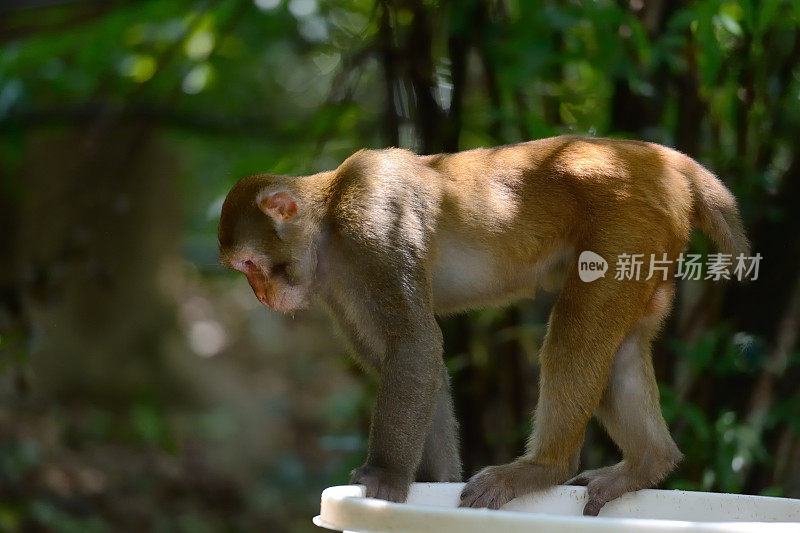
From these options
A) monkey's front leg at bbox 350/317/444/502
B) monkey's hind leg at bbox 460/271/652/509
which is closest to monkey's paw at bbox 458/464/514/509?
monkey's hind leg at bbox 460/271/652/509

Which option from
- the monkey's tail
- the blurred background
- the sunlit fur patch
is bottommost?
the blurred background

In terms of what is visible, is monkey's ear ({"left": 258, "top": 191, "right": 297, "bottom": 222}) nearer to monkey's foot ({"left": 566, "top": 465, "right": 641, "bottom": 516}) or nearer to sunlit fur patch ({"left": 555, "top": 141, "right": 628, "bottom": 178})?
sunlit fur patch ({"left": 555, "top": 141, "right": 628, "bottom": 178})

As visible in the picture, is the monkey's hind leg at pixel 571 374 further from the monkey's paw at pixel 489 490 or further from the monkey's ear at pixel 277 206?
the monkey's ear at pixel 277 206

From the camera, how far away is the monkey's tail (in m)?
2.36

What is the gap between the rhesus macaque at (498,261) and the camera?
2234mm

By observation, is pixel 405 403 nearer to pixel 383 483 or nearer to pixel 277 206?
pixel 383 483

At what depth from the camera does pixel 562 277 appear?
2408 mm

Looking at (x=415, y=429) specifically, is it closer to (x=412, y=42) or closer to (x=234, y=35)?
(x=412, y=42)

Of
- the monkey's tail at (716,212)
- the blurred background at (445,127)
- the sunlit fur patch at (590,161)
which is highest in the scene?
the sunlit fur patch at (590,161)

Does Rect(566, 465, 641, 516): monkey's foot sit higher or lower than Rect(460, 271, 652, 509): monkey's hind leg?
lower

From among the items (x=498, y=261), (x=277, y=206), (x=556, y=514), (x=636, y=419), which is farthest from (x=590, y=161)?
(x=556, y=514)

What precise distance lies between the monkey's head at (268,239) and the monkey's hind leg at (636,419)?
0.82m

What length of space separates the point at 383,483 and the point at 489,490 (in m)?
0.24

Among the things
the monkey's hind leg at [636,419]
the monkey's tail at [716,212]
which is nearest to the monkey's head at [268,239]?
the monkey's hind leg at [636,419]
